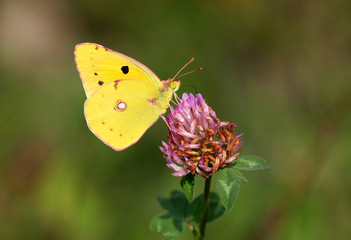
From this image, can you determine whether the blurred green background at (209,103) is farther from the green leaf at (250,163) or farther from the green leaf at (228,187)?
the green leaf at (228,187)

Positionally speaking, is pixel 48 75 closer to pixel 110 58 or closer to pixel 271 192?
pixel 110 58

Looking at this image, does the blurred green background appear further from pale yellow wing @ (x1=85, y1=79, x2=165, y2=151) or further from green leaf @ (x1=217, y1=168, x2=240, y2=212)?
green leaf @ (x1=217, y1=168, x2=240, y2=212)

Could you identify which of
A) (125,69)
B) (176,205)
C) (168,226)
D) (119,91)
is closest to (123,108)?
(119,91)

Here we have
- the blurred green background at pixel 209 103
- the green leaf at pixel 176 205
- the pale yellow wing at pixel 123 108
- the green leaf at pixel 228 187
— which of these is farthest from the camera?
the blurred green background at pixel 209 103

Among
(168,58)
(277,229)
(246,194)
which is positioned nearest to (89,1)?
(168,58)

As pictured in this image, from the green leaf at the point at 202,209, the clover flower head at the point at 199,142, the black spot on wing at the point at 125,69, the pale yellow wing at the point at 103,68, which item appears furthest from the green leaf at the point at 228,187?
the black spot on wing at the point at 125,69

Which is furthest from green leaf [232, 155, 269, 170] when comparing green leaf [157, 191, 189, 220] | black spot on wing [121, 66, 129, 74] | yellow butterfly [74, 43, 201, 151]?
black spot on wing [121, 66, 129, 74]
